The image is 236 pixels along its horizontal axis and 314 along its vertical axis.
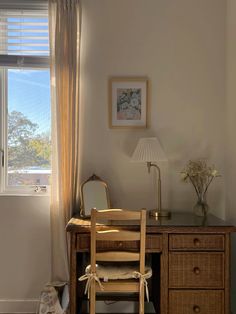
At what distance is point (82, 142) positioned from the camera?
2.62 m

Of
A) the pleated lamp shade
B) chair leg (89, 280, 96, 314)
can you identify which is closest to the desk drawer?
chair leg (89, 280, 96, 314)

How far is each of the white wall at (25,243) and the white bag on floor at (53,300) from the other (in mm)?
216

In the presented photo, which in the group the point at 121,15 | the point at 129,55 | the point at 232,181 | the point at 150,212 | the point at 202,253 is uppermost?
the point at 121,15

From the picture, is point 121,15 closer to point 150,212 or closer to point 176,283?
point 150,212

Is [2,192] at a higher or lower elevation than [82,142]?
lower

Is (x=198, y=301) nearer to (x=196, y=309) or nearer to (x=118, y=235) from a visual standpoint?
(x=196, y=309)

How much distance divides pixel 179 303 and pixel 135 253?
476mm

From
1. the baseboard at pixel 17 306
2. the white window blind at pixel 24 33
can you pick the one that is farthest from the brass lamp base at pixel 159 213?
the white window blind at pixel 24 33

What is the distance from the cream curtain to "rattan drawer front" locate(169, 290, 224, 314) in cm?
88

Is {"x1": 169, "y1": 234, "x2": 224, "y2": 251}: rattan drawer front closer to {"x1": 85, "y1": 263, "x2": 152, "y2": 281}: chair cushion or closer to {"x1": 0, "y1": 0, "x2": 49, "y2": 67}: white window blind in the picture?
{"x1": 85, "y1": 263, "x2": 152, "y2": 281}: chair cushion

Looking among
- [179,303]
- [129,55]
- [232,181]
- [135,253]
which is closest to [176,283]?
[179,303]

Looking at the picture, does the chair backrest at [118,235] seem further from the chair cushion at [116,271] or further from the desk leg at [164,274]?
the desk leg at [164,274]

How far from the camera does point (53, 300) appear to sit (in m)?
2.37

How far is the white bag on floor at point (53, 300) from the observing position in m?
2.35
